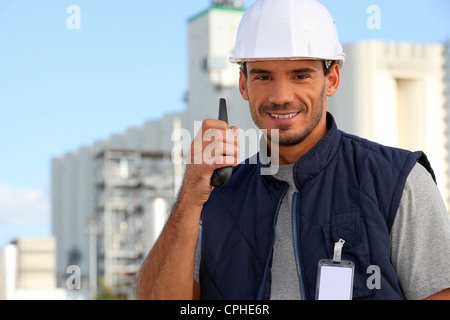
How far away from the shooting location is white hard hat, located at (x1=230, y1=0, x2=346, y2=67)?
9.22 ft

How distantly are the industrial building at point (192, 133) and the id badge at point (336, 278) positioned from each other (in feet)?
33.2

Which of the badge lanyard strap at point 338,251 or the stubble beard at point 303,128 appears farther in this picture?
the stubble beard at point 303,128

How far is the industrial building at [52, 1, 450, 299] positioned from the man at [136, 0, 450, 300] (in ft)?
32.2

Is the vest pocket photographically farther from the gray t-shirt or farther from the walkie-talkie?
the walkie-talkie

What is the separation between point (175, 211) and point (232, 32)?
56708mm

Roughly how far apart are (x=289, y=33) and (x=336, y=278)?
950 millimetres

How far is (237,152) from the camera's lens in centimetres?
259

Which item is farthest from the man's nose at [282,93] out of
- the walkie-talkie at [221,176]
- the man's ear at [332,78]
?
the walkie-talkie at [221,176]

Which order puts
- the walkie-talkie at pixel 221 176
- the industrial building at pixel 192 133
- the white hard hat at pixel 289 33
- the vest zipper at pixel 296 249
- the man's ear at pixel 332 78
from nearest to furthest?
the walkie-talkie at pixel 221 176
the vest zipper at pixel 296 249
the white hard hat at pixel 289 33
the man's ear at pixel 332 78
the industrial building at pixel 192 133

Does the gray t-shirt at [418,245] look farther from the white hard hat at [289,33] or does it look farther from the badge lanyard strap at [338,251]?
the white hard hat at [289,33]

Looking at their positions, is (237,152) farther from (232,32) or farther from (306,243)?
(232,32)

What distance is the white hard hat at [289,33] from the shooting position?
281 cm

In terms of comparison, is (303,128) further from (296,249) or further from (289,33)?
(296,249)

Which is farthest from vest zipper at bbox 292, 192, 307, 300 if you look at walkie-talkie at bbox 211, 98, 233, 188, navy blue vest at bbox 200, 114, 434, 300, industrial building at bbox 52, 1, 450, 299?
industrial building at bbox 52, 1, 450, 299
